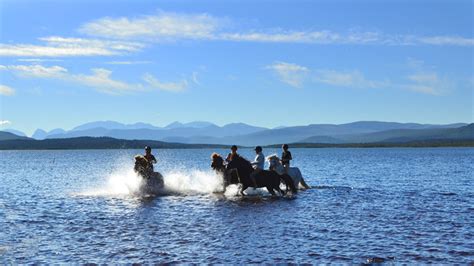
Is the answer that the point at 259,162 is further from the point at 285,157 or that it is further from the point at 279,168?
the point at 285,157

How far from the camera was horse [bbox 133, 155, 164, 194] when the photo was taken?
30.6m

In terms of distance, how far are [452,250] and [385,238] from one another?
2.25 m

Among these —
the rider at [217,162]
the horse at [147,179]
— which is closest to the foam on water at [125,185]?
the horse at [147,179]

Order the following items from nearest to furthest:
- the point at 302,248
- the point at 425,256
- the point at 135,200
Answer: the point at 425,256 → the point at 302,248 → the point at 135,200

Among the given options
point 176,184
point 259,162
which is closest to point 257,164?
point 259,162

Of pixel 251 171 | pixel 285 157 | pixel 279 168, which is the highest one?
pixel 285 157

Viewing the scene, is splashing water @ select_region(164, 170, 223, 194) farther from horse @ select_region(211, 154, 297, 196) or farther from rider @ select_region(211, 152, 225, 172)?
horse @ select_region(211, 154, 297, 196)

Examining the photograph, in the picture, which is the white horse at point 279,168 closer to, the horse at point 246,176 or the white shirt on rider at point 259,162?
the white shirt on rider at point 259,162

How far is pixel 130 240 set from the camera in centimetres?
1709

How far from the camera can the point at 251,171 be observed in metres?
28.7

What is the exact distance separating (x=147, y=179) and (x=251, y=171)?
6487 mm

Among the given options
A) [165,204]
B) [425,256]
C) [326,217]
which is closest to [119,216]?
[165,204]

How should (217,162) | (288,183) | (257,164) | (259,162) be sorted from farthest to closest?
(217,162)
(288,183)
(259,162)
(257,164)

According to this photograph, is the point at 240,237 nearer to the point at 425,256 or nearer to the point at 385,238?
the point at 385,238
